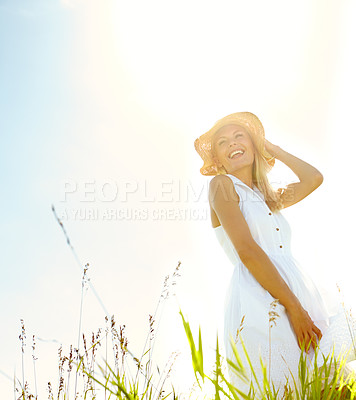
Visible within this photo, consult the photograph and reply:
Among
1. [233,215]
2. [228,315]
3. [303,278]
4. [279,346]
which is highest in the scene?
[233,215]

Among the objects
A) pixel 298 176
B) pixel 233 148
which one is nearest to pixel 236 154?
pixel 233 148

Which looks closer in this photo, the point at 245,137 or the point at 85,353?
the point at 85,353

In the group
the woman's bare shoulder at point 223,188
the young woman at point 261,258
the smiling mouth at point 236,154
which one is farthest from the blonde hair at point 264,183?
the woman's bare shoulder at point 223,188

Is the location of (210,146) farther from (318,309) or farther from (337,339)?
(337,339)

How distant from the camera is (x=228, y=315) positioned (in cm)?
241

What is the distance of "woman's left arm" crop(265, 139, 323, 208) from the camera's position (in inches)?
129

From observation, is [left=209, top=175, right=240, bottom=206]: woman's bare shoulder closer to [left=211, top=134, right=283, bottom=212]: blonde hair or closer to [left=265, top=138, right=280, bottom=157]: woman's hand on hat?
[left=211, top=134, right=283, bottom=212]: blonde hair

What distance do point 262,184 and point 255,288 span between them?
97cm

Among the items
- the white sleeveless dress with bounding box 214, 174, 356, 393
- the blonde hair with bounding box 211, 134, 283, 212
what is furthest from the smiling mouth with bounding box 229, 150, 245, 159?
the white sleeveless dress with bounding box 214, 174, 356, 393

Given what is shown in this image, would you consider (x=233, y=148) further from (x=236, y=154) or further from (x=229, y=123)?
(x=229, y=123)

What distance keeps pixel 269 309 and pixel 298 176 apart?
5.00 feet

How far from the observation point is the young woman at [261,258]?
207cm

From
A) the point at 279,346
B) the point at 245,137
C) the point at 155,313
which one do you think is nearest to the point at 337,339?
the point at 279,346

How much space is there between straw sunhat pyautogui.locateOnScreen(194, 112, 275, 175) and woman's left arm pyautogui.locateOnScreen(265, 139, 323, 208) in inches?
3.6
